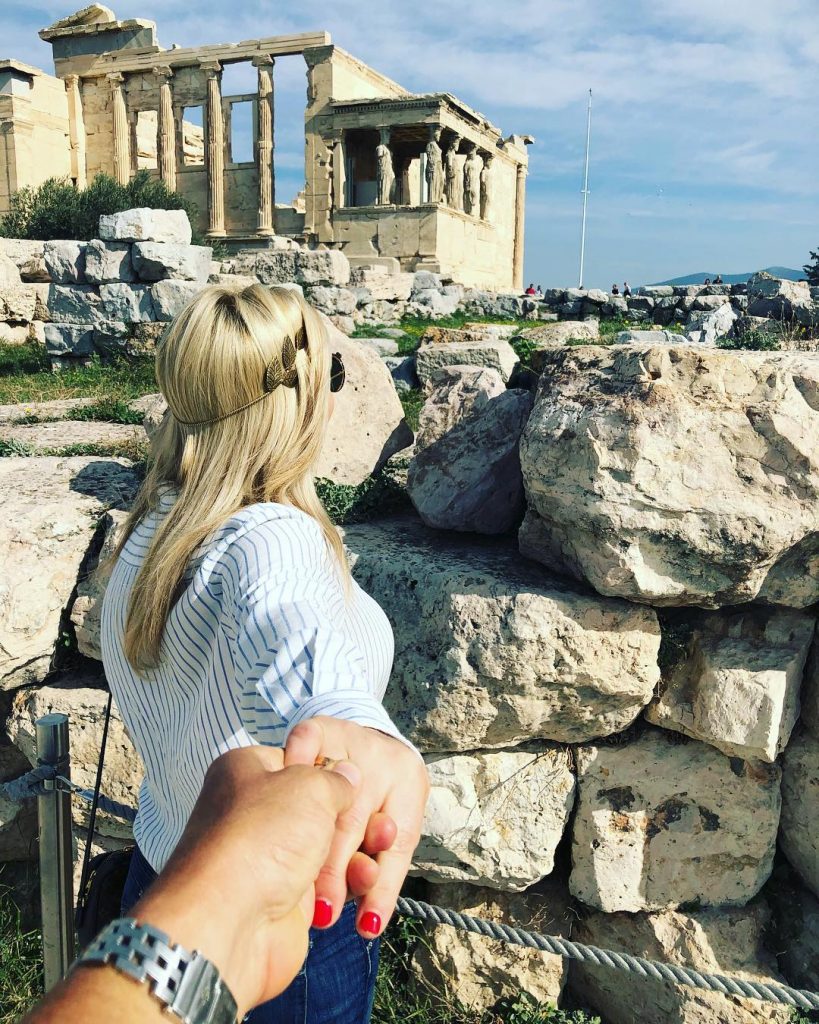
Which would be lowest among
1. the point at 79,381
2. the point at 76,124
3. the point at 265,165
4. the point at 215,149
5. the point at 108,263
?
the point at 79,381

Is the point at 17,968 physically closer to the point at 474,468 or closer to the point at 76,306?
the point at 474,468

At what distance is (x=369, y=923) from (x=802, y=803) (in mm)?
2908

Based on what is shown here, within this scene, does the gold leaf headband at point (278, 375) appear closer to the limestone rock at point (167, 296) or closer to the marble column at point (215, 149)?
the limestone rock at point (167, 296)

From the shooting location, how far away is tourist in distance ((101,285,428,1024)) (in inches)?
47.9

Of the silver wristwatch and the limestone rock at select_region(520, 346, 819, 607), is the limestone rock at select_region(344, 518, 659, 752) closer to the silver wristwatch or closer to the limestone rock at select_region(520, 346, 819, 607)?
the limestone rock at select_region(520, 346, 819, 607)

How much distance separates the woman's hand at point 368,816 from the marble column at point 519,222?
120ft

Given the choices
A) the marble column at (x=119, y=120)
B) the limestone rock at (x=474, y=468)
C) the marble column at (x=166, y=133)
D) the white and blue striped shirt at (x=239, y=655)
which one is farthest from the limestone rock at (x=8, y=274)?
the marble column at (x=119, y=120)

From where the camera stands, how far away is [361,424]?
429cm

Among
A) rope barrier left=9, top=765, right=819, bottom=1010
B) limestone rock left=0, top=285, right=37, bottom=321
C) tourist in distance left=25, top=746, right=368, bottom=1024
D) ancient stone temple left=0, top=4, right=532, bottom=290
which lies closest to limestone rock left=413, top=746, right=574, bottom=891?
rope barrier left=9, top=765, right=819, bottom=1010

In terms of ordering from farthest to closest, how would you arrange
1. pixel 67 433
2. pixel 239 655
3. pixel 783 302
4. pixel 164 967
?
pixel 783 302, pixel 67 433, pixel 239 655, pixel 164 967

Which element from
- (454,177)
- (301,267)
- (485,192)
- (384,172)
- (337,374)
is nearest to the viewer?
(337,374)

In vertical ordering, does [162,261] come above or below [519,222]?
below

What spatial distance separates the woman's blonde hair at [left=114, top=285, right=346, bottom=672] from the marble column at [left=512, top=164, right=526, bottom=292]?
35.7 m

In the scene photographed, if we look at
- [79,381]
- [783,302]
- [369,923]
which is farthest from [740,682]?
[783,302]
